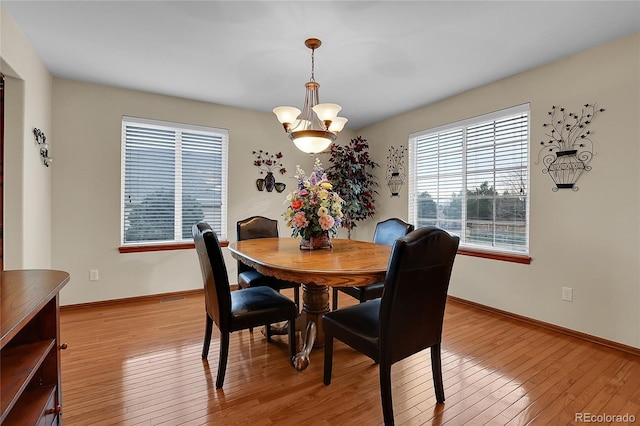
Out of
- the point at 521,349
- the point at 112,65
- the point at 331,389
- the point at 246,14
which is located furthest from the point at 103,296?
the point at 521,349

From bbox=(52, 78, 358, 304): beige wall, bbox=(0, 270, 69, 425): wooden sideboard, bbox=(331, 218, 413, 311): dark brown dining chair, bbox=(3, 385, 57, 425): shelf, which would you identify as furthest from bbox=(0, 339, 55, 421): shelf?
bbox=(52, 78, 358, 304): beige wall

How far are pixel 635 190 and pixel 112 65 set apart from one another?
4648 mm

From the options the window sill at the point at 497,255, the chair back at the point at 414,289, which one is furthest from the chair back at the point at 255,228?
the window sill at the point at 497,255

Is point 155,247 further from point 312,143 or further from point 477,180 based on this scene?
point 477,180

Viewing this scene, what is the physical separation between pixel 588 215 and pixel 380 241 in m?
1.79

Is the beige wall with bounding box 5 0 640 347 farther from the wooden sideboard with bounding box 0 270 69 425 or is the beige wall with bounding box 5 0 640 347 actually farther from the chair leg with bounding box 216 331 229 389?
the chair leg with bounding box 216 331 229 389

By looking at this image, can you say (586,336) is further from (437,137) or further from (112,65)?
(112,65)

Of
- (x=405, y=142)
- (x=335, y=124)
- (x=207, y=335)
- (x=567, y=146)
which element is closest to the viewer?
(x=207, y=335)

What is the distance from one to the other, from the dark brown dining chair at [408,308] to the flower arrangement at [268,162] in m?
3.11

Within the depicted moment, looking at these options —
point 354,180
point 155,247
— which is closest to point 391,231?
point 354,180

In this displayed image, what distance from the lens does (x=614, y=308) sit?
8.35 ft

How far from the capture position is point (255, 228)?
340 centimetres

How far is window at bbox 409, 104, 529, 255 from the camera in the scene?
322 centimetres

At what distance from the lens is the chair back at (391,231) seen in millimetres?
2892
